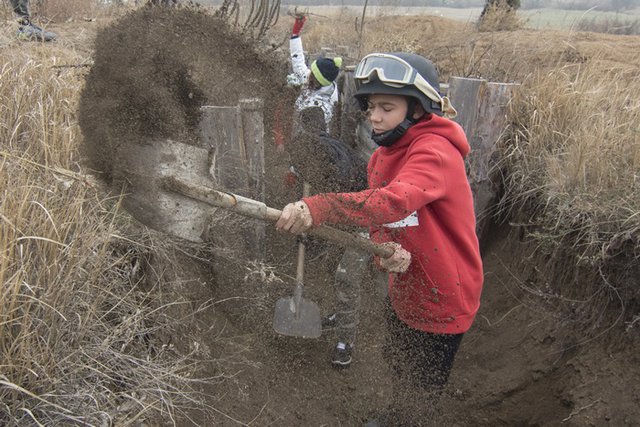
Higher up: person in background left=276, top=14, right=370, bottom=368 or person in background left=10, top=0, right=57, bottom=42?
person in background left=10, top=0, right=57, bottom=42

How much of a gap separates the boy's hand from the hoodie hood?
0.48 meters

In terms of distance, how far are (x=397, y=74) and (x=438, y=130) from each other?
1.01 feet

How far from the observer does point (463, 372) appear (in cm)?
372

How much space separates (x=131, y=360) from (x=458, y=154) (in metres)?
1.64

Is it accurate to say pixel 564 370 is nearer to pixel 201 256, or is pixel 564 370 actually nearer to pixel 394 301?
pixel 394 301

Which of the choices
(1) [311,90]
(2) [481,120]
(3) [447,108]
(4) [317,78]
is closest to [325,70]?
(4) [317,78]

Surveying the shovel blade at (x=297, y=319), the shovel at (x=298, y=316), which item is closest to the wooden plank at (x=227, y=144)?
the shovel at (x=298, y=316)

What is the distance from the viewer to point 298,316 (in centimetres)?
356

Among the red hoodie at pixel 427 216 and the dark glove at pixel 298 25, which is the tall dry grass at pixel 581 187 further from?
the dark glove at pixel 298 25

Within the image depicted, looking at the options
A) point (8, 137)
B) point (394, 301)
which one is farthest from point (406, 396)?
point (8, 137)

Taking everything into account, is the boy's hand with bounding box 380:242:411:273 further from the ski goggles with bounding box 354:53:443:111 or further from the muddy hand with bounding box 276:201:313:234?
the ski goggles with bounding box 354:53:443:111

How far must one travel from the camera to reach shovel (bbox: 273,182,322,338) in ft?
11.5

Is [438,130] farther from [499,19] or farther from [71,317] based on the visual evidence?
[499,19]

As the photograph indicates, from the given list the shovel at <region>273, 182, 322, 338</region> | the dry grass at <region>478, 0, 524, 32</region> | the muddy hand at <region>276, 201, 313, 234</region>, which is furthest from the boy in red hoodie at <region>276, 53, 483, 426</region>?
the dry grass at <region>478, 0, 524, 32</region>
